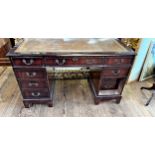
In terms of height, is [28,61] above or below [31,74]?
above

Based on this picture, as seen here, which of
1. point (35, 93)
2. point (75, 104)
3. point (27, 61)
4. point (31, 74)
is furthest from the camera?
point (75, 104)

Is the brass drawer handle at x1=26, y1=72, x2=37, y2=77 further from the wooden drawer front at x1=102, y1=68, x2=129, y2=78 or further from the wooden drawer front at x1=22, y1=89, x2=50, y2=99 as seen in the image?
the wooden drawer front at x1=102, y1=68, x2=129, y2=78

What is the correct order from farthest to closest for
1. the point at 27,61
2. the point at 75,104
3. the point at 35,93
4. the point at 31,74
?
the point at 75,104, the point at 35,93, the point at 31,74, the point at 27,61

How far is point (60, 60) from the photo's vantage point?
4.49ft

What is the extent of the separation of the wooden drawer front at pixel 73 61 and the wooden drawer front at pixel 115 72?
0.49 feet

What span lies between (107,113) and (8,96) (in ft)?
4.42

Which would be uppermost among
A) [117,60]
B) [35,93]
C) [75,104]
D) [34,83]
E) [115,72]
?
[117,60]

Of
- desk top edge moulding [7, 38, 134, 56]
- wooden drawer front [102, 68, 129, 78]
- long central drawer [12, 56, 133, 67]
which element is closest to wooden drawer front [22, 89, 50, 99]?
long central drawer [12, 56, 133, 67]

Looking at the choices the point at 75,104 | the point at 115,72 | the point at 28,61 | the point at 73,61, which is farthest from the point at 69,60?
the point at 75,104

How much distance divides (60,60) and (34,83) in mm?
413

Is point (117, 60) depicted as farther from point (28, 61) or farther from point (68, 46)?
point (28, 61)

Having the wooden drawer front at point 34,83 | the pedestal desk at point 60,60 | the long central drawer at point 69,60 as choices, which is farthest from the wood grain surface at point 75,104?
the long central drawer at point 69,60

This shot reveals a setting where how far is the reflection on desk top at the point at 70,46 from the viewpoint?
1.36 meters
